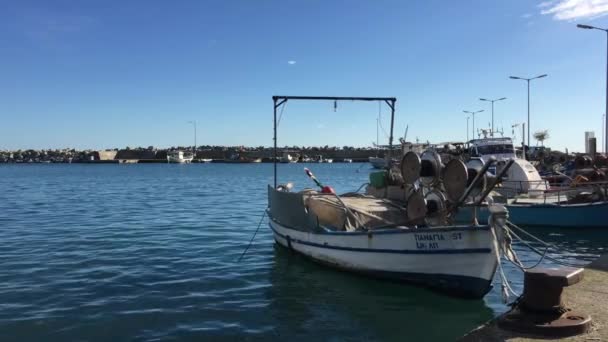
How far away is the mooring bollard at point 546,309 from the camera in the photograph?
23.0ft

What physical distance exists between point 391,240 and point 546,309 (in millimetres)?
4480

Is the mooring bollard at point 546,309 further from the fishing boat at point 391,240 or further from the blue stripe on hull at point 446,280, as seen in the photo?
the blue stripe on hull at point 446,280

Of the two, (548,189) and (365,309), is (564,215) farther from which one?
(365,309)

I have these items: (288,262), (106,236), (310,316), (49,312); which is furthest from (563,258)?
(106,236)

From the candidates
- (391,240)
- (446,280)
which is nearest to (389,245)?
(391,240)

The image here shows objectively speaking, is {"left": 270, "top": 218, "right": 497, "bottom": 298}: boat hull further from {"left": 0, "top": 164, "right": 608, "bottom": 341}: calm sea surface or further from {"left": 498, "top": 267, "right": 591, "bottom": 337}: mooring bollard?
{"left": 498, "top": 267, "right": 591, "bottom": 337}: mooring bollard

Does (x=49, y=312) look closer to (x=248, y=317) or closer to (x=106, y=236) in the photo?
(x=248, y=317)

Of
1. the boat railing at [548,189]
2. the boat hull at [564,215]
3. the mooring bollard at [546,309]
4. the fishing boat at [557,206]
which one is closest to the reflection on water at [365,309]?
the mooring bollard at [546,309]

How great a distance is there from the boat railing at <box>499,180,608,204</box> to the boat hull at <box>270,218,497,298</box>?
13.9 metres

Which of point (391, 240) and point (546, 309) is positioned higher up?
point (391, 240)

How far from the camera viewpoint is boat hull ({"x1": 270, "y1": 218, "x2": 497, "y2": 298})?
10.4 meters

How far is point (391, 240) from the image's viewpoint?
1165 cm

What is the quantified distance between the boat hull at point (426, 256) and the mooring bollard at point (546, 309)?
2580 mm

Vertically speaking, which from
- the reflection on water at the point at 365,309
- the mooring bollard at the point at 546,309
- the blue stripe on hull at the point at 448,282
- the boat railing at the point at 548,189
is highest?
the boat railing at the point at 548,189
